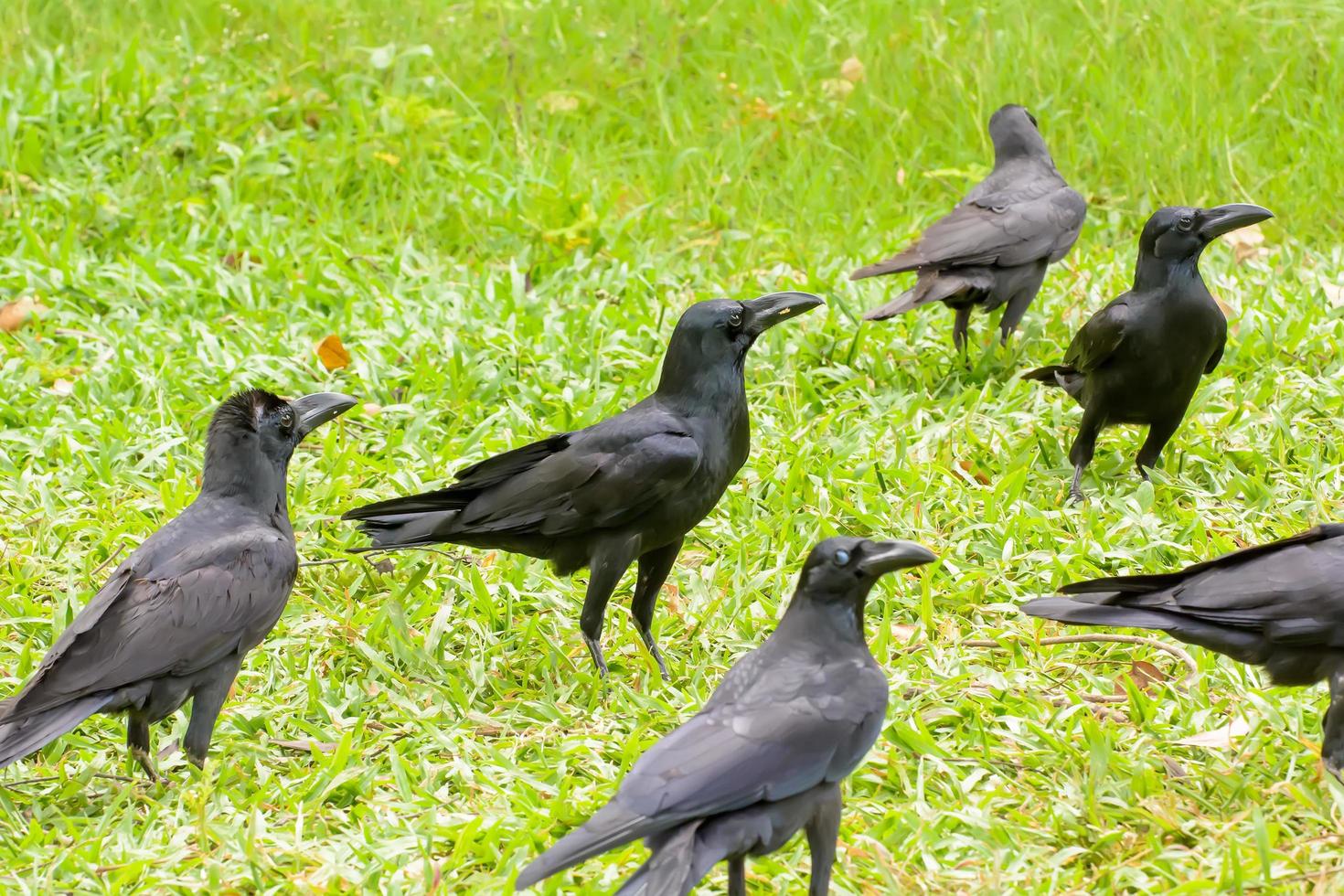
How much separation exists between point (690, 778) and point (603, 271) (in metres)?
5.08

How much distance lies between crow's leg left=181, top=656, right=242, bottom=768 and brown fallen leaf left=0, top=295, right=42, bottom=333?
376 cm

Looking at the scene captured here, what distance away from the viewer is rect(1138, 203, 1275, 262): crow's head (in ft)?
19.0

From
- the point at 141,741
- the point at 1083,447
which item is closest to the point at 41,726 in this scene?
the point at 141,741

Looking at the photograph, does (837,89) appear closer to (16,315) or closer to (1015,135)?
(1015,135)

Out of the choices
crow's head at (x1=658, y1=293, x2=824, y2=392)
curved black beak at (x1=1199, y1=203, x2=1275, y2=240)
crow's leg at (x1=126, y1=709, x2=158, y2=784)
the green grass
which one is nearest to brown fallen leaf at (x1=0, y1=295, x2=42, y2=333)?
the green grass

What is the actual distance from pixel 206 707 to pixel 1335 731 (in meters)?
2.94

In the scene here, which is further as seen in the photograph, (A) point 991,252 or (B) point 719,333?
(A) point 991,252

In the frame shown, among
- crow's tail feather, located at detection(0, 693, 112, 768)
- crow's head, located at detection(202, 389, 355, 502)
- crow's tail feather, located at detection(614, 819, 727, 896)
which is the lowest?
crow's tail feather, located at detection(0, 693, 112, 768)

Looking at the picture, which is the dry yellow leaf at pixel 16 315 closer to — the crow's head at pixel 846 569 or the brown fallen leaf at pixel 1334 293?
the crow's head at pixel 846 569

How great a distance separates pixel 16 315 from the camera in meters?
7.38

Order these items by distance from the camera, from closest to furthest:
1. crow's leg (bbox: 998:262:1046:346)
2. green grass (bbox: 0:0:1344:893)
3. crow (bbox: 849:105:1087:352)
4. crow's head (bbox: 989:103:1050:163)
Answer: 1. green grass (bbox: 0:0:1344:893)
2. crow (bbox: 849:105:1087:352)
3. crow's leg (bbox: 998:262:1046:346)
4. crow's head (bbox: 989:103:1050:163)

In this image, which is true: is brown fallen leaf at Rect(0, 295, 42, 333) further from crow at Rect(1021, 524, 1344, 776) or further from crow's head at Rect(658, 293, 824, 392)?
crow at Rect(1021, 524, 1344, 776)

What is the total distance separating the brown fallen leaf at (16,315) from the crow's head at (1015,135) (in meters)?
4.81

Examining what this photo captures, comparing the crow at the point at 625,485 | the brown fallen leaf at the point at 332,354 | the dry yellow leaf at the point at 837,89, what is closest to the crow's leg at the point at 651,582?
the crow at the point at 625,485
